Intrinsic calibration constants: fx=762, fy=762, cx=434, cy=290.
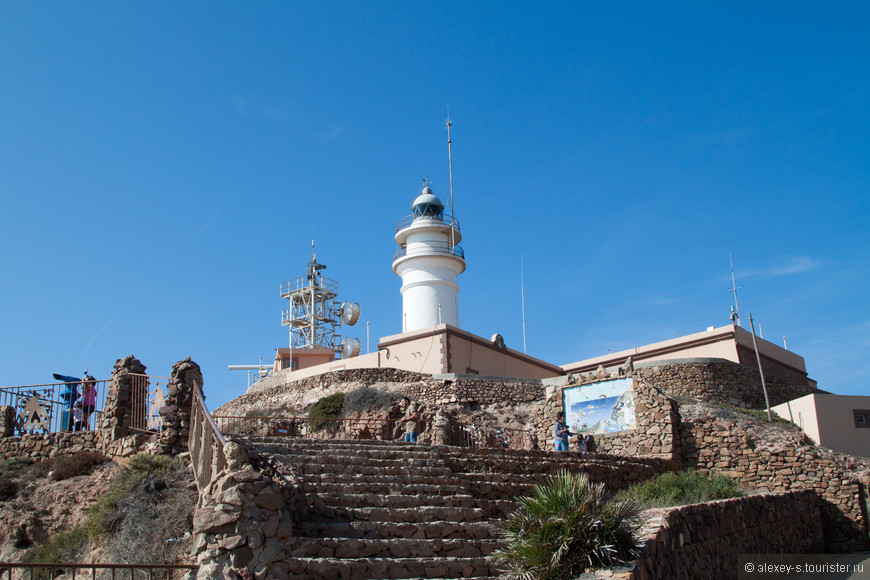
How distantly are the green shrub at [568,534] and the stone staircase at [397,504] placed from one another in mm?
689

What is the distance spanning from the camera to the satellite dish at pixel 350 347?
42.5 m

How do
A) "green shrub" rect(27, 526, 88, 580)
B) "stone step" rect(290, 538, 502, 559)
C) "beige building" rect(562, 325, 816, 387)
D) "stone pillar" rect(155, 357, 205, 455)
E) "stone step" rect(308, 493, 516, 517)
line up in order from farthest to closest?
"beige building" rect(562, 325, 816, 387) → "stone pillar" rect(155, 357, 205, 455) → "green shrub" rect(27, 526, 88, 580) → "stone step" rect(308, 493, 516, 517) → "stone step" rect(290, 538, 502, 559)

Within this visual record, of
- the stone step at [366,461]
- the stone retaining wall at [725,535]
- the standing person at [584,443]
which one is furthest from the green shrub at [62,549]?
the standing person at [584,443]

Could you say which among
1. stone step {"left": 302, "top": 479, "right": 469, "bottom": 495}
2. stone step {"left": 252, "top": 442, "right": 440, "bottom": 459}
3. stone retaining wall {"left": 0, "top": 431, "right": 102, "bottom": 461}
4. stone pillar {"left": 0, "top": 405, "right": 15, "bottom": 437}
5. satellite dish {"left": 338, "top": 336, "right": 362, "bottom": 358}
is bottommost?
stone step {"left": 302, "top": 479, "right": 469, "bottom": 495}

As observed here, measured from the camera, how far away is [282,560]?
348 inches

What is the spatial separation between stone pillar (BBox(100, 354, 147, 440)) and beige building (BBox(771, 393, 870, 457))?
56.3 feet

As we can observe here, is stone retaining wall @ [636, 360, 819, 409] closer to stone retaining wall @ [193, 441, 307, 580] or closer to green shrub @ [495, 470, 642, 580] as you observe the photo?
green shrub @ [495, 470, 642, 580]

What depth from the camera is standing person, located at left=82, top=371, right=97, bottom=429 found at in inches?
672

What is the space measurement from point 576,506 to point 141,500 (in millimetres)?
7653


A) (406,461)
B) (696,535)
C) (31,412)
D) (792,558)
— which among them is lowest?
(792,558)

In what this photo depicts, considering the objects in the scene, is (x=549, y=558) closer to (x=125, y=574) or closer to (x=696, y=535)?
(x=696, y=535)

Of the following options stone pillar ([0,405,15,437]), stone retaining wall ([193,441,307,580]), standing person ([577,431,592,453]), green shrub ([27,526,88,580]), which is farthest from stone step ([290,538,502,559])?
stone pillar ([0,405,15,437])

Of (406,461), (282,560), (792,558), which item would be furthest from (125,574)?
(792,558)

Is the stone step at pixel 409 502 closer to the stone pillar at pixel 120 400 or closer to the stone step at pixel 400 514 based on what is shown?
the stone step at pixel 400 514
